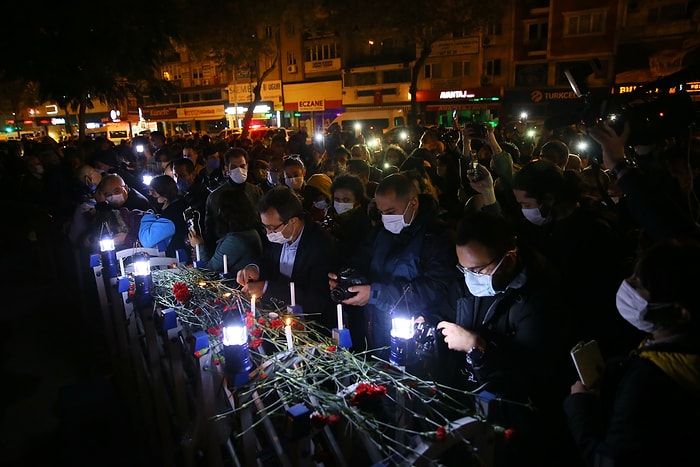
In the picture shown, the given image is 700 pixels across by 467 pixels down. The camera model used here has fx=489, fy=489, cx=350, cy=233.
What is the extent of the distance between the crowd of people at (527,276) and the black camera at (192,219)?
0.06 feet

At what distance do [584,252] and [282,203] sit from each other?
2.46 metres

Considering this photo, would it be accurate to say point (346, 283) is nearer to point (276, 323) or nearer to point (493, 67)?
point (276, 323)

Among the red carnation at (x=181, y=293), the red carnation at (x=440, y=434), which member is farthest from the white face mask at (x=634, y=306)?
the red carnation at (x=181, y=293)

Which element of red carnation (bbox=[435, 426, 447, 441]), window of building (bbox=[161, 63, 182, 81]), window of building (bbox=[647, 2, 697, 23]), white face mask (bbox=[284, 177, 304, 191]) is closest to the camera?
red carnation (bbox=[435, 426, 447, 441])

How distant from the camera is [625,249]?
3668mm

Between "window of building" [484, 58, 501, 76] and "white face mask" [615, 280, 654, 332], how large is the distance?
129 ft

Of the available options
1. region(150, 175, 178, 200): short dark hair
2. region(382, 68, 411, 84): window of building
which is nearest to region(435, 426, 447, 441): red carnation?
region(150, 175, 178, 200): short dark hair

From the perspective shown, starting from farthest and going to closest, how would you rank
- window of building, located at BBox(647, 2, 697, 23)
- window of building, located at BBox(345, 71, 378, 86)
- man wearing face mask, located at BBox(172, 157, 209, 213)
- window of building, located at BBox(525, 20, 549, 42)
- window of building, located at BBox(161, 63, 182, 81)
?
window of building, located at BBox(161, 63, 182, 81) < window of building, located at BBox(345, 71, 378, 86) < window of building, located at BBox(525, 20, 549, 42) < window of building, located at BBox(647, 2, 697, 23) < man wearing face mask, located at BBox(172, 157, 209, 213)

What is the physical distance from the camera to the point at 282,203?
4.32 meters

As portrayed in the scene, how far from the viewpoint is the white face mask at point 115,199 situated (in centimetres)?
613

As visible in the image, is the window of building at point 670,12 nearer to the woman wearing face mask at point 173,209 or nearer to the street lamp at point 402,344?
the woman wearing face mask at point 173,209

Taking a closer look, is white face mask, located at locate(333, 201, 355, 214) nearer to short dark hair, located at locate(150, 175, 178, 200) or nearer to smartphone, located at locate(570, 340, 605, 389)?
short dark hair, located at locate(150, 175, 178, 200)

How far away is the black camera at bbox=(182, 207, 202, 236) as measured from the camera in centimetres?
570

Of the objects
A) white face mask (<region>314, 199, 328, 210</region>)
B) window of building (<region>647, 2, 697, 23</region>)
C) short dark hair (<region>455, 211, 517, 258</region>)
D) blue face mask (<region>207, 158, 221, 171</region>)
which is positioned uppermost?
window of building (<region>647, 2, 697, 23</region>)
